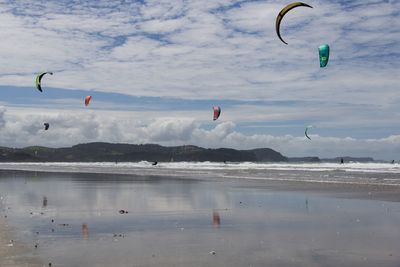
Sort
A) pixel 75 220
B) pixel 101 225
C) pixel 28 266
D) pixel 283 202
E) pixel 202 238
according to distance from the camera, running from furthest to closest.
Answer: pixel 283 202 < pixel 75 220 < pixel 101 225 < pixel 202 238 < pixel 28 266

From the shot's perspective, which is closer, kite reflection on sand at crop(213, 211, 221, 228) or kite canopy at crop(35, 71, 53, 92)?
kite reflection on sand at crop(213, 211, 221, 228)

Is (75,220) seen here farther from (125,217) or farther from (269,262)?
(269,262)

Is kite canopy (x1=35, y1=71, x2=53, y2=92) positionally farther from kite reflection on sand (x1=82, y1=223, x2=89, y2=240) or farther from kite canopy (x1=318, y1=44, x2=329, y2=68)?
kite reflection on sand (x1=82, y1=223, x2=89, y2=240)

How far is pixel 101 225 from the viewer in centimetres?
1370

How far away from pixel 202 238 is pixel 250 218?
12.7 ft

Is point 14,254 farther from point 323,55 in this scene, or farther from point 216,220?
point 323,55

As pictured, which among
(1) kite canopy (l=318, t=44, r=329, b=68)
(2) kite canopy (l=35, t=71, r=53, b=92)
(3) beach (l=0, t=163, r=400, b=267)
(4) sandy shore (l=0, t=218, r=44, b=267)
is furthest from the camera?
(2) kite canopy (l=35, t=71, r=53, b=92)

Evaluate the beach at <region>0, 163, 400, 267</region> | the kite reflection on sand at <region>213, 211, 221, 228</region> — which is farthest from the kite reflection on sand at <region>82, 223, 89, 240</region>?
the kite reflection on sand at <region>213, 211, 221, 228</region>

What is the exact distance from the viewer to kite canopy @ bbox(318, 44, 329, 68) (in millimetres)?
31881

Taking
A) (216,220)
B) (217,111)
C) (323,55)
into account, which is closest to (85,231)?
(216,220)

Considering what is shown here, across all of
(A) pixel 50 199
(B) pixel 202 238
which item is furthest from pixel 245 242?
(A) pixel 50 199

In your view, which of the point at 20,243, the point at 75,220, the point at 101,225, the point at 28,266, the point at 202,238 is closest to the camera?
the point at 28,266

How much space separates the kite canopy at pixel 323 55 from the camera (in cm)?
3188

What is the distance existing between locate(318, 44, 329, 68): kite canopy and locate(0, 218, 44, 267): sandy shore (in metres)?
24.4
